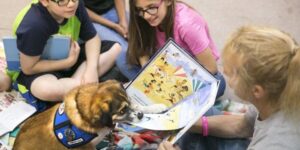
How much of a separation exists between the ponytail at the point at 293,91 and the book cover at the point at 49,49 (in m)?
0.94

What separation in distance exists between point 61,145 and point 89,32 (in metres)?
0.59

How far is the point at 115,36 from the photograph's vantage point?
1997mm

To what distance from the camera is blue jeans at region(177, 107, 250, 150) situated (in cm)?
140

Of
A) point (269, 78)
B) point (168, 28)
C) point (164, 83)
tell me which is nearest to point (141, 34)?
point (168, 28)

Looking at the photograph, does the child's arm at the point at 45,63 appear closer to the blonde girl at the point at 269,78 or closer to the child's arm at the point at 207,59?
the child's arm at the point at 207,59

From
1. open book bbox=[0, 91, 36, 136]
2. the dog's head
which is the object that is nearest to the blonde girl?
the dog's head

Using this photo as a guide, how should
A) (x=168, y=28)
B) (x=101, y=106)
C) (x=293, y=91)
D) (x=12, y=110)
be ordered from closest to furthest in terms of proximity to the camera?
(x=293, y=91), (x=101, y=106), (x=168, y=28), (x=12, y=110)

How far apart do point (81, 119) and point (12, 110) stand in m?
0.52

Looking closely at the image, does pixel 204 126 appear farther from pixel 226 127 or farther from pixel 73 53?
pixel 73 53

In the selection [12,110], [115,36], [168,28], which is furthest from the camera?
[115,36]

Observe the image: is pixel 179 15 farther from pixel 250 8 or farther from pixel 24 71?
pixel 250 8

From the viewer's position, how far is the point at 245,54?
1.05 meters

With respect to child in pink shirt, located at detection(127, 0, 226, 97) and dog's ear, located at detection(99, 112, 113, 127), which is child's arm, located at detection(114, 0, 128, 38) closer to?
child in pink shirt, located at detection(127, 0, 226, 97)

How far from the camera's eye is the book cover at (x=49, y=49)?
165 cm
